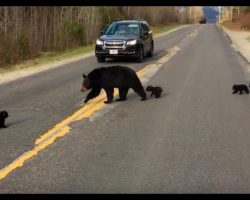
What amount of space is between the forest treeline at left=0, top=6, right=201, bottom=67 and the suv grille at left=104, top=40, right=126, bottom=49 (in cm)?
423

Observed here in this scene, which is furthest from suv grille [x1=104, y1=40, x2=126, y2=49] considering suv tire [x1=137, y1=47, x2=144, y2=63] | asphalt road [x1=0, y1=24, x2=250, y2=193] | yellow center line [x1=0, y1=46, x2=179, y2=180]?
yellow center line [x1=0, y1=46, x2=179, y2=180]

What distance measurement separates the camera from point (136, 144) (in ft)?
23.5

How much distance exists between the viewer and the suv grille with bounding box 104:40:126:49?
20.4 metres

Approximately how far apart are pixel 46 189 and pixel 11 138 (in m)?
2.39

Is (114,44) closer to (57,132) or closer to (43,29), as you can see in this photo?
(43,29)

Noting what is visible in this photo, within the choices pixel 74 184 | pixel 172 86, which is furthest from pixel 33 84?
pixel 74 184

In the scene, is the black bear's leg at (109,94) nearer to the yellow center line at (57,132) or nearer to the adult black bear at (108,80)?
the adult black bear at (108,80)

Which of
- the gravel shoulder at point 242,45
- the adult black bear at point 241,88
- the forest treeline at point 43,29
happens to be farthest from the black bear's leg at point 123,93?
the gravel shoulder at point 242,45

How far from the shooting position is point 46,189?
5293 millimetres

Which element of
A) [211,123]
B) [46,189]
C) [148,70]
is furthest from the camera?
[148,70]

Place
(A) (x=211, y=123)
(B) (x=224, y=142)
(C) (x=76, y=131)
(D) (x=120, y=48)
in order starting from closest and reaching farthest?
(B) (x=224, y=142)
(C) (x=76, y=131)
(A) (x=211, y=123)
(D) (x=120, y=48)

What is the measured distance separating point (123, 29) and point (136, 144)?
14904mm

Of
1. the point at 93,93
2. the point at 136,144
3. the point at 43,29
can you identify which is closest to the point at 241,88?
the point at 93,93

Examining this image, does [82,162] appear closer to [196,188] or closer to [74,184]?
[74,184]
